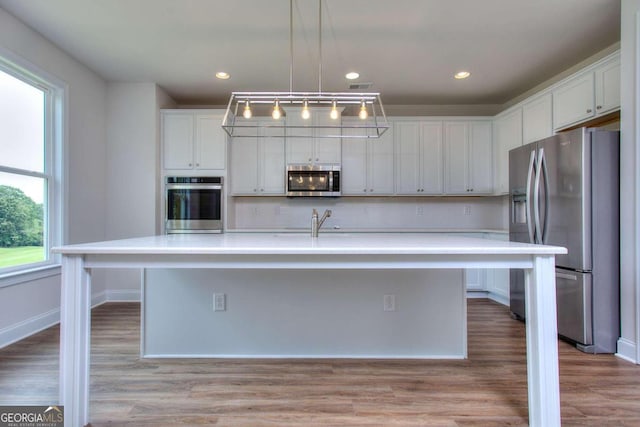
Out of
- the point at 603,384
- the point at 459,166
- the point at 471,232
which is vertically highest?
the point at 459,166

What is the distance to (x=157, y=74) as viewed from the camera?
12.2ft

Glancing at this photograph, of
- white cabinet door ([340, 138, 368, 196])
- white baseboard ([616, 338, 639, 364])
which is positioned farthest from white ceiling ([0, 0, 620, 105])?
white baseboard ([616, 338, 639, 364])

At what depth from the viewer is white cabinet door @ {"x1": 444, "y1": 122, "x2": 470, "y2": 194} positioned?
14.4ft

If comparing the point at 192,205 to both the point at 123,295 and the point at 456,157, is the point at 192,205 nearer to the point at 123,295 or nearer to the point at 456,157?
the point at 123,295

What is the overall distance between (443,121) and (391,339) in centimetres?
314

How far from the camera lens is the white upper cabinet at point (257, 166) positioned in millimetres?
4348

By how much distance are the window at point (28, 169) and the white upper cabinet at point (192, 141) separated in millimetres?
1111

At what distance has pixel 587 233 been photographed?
2508mm

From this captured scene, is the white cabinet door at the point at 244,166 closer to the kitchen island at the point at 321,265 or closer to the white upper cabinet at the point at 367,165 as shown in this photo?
the white upper cabinet at the point at 367,165

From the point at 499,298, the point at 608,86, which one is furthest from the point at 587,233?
the point at 499,298

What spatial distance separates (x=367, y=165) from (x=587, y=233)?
247 centimetres

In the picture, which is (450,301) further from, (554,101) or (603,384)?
(554,101)

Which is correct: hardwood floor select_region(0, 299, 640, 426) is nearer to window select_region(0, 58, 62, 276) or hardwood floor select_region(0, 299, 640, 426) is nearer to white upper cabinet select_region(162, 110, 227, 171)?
window select_region(0, 58, 62, 276)

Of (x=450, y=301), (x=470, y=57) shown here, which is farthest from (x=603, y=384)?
(x=470, y=57)
